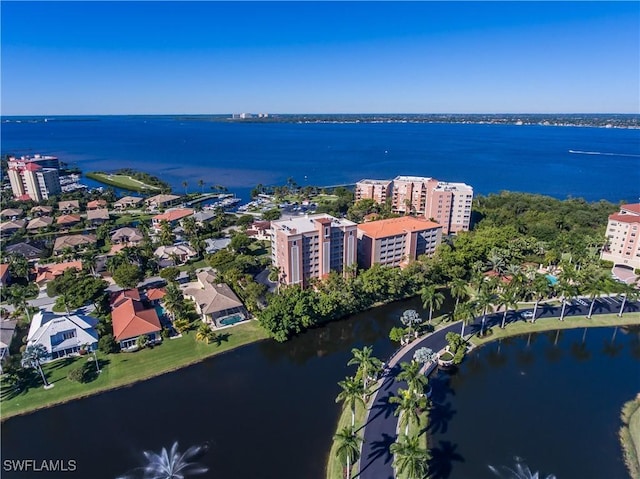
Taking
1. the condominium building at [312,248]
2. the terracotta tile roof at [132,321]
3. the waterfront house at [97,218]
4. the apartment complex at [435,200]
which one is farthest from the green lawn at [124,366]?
the waterfront house at [97,218]

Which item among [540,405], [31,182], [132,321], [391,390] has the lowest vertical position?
[540,405]

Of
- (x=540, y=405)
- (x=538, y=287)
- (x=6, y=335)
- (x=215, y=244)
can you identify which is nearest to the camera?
(x=540, y=405)

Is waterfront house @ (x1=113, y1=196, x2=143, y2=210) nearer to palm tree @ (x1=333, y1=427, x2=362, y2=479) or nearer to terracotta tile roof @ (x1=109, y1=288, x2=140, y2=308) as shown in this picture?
terracotta tile roof @ (x1=109, y1=288, x2=140, y2=308)

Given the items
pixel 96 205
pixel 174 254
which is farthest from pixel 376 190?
pixel 96 205

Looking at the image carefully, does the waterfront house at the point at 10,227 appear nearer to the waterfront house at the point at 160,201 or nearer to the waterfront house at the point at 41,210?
the waterfront house at the point at 41,210

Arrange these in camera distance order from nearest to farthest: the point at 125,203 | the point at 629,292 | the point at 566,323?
the point at 629,292
the point at 566,323
the point at 125,203
